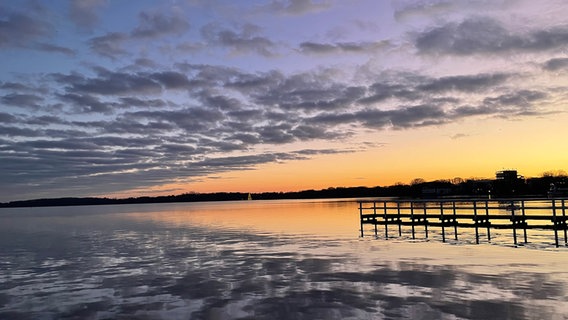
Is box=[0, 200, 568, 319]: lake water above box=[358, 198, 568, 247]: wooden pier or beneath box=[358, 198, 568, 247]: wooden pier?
beneath

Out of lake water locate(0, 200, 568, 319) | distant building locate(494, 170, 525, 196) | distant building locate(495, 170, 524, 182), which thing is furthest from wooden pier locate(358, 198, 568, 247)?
distant building locate(495, 170, 524, 182)

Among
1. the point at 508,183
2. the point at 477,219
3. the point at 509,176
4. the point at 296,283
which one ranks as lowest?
the point at 296,283

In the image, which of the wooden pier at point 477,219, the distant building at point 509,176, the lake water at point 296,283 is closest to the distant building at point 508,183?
the distant building at point 509,176

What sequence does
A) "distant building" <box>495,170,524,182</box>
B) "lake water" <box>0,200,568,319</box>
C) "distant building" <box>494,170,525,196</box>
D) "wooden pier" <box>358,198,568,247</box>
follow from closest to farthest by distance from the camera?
"lake water" <box>0,200,568,319</box>
"wooden pier" <box>358,198,568,247</box>
"distant building" <box>494,170,525,196</box>
"distant building" <box>495,170,524,182</box>

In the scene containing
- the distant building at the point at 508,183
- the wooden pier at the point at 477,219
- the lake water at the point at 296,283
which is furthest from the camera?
the distant building at the point at 508,183

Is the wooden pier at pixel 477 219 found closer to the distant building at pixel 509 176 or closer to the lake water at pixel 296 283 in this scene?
the lake water at pixel 296 283

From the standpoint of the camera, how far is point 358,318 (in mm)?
11047

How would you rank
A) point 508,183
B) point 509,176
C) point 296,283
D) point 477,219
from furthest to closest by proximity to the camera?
point 509,176
point 508,183
point 477,219
point 296,283

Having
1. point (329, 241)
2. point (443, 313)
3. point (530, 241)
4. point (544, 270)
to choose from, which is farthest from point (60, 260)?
point (530, 241)

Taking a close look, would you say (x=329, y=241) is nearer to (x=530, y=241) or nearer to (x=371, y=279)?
(x=530, y=241)

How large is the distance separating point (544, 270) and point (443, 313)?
8.03m

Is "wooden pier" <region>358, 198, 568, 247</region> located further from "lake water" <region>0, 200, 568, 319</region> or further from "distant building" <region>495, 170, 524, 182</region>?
"distant building" <region>495, 170, 524, 182</region>

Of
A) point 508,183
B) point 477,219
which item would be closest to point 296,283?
point 477,219

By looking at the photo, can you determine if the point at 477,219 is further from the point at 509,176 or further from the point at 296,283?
the point at 509,176
